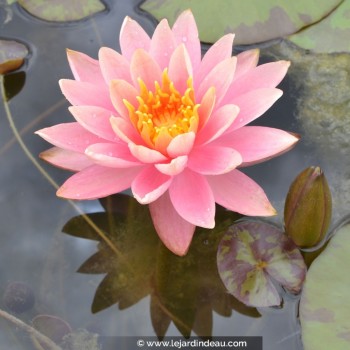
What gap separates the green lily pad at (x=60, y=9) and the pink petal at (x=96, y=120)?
1002 mm

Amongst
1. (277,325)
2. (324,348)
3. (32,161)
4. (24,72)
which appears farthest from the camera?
(24,72)

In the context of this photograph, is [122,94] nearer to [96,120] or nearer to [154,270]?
[96,120]

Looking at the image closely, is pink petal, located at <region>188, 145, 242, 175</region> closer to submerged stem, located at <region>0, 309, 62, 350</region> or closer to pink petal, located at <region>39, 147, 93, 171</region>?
pink petal, located at <region>39, 147, 93, 171</region>

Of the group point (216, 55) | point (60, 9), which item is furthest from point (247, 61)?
point (60, 9)

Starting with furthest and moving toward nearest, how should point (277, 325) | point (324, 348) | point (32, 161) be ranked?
point (32, 161) → point (277, 325) → point (324, 348)

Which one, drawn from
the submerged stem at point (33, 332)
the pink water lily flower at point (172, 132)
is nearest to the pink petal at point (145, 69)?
the pink water lily flower at point (172, 132)

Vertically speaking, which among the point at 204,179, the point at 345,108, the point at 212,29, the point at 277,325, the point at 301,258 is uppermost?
the point at 212,29

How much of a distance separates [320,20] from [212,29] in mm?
493

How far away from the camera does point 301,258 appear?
2.06m

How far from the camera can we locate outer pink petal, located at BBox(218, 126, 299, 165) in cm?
187

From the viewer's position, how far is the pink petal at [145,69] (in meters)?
1.95

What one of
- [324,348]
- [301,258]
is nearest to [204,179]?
[301,258]

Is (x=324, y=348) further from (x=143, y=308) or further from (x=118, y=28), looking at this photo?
(x=118, y=28)

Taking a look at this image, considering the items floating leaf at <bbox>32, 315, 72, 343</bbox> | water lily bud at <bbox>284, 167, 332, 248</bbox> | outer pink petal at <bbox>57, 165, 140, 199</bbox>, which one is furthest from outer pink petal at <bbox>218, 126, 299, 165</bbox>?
floating leaf at <bbox>32, 315, 72, 343</bbox>
